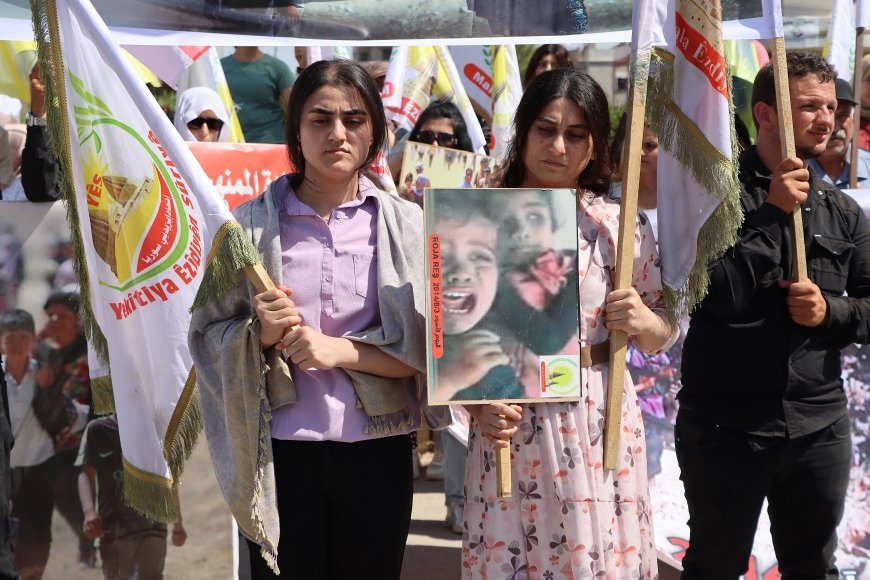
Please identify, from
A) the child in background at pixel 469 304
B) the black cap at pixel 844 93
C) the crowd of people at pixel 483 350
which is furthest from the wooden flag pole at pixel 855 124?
the child in background at pixel 469 304

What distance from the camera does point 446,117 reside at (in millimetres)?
6102

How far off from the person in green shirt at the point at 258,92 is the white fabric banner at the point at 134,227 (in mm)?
3830

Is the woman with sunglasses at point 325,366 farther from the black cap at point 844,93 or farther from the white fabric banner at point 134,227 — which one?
the black cap at point 844,93

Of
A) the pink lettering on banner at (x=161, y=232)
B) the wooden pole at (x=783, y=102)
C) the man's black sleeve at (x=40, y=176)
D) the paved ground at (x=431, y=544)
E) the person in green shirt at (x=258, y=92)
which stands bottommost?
the paved ground at (x=431, y=544)

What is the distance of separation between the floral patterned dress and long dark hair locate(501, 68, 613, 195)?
210 millimetres

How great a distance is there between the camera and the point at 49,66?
9.91ft

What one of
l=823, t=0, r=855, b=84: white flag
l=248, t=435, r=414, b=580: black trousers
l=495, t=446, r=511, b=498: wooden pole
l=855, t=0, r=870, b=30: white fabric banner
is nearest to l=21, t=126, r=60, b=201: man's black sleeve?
l=248, t=435, r=414, b=580: black trousers

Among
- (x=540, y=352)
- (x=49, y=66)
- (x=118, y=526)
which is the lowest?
(x=118, y=526)

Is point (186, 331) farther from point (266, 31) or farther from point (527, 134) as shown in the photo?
point (527, 134)

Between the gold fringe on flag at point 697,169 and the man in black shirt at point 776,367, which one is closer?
the gold fringe on flag at point 697,169

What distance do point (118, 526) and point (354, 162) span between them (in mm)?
2165

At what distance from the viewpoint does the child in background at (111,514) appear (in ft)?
13.9

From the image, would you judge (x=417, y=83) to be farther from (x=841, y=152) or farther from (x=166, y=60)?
(x=841, y=152)

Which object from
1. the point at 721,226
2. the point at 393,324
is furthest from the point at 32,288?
the point at 721,226
